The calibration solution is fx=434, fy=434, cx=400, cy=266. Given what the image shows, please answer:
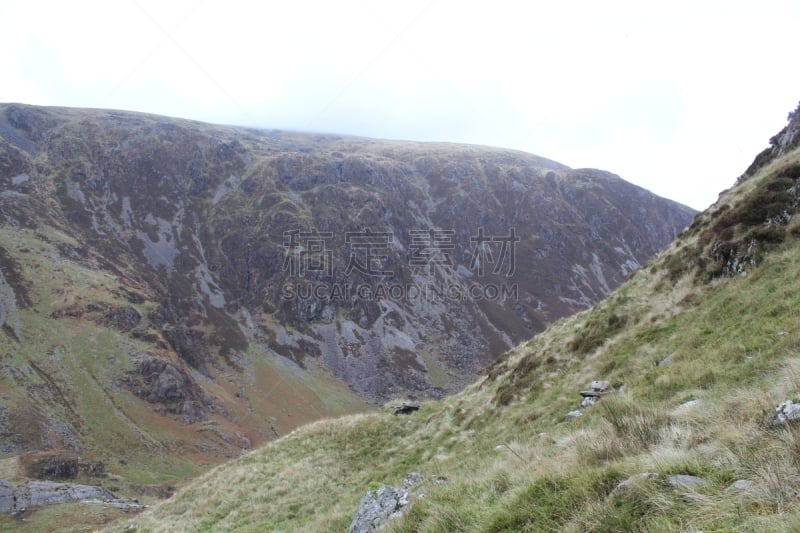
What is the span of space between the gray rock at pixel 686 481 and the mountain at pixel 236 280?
65.3 m

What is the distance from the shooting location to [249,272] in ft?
414

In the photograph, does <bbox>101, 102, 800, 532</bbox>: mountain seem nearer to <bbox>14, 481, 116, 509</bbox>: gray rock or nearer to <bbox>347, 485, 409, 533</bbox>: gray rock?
<bbox>347, 485, 409, 533</bbox>: gray rock

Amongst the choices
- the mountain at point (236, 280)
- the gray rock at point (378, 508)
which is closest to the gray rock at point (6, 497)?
the mountain at point (236, 280)

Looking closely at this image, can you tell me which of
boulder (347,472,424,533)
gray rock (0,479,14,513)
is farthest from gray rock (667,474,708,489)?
gray rock (0,479,14,513)

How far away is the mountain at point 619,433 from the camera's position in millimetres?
4164

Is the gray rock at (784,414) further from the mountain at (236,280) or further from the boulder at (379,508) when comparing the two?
the mountain at (236,280)

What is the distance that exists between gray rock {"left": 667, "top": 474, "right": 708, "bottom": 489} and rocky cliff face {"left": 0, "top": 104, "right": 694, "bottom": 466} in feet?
235

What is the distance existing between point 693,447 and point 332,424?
22067 mm

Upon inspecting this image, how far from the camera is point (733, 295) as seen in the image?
1187cm

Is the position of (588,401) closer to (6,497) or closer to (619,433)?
(619,433)

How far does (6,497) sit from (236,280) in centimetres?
8886

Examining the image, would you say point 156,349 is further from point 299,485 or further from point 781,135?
point 781,135

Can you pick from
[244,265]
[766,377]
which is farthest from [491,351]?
[766,377]

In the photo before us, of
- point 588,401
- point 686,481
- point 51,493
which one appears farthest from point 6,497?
point 686,481
